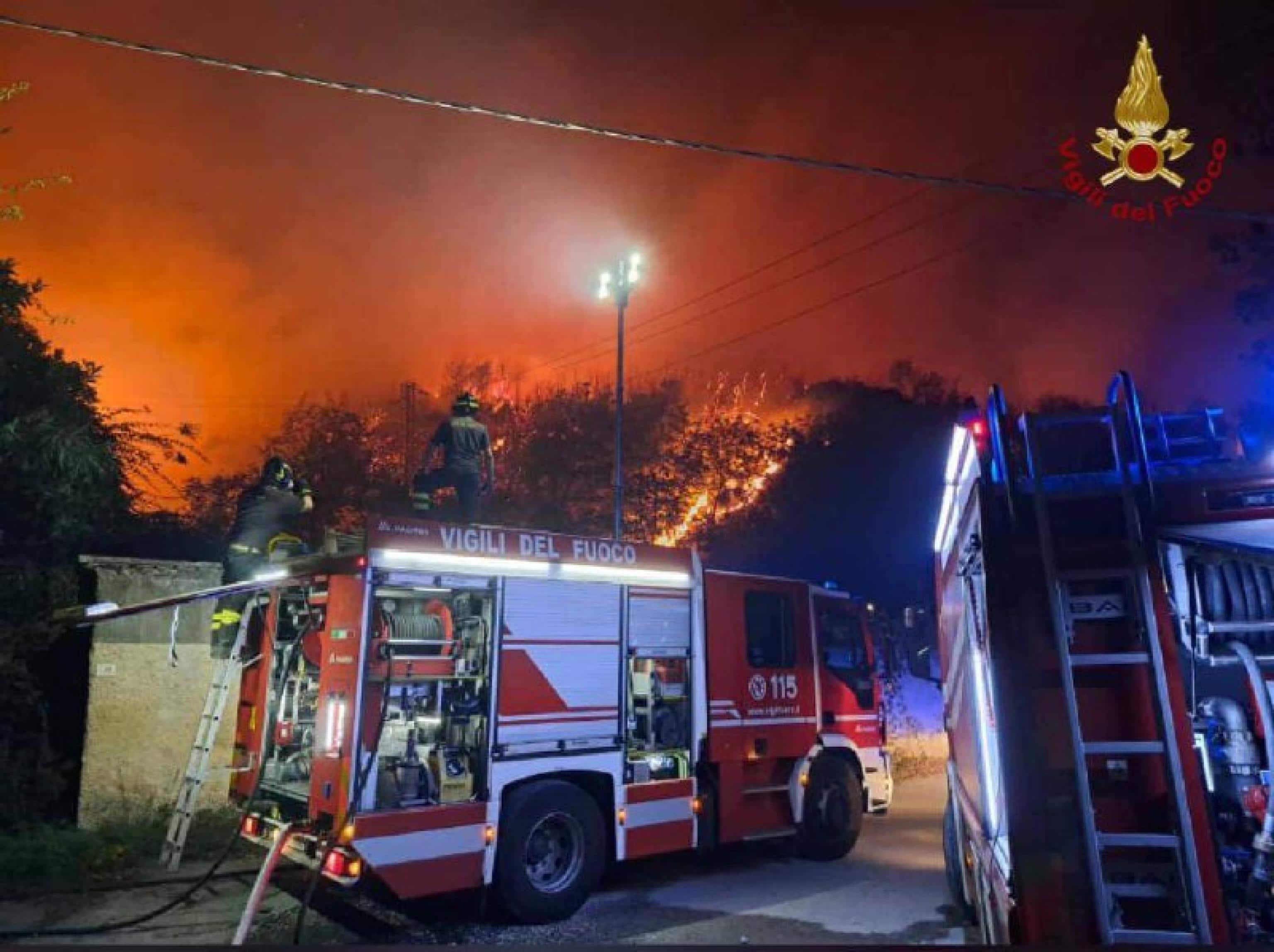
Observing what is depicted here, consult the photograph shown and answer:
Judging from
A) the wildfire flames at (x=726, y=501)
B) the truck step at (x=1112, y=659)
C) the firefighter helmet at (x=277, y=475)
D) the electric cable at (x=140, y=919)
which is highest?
the wildfire flames at (x=726, y=501)

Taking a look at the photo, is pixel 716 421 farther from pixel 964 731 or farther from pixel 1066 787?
pixel 1066 787

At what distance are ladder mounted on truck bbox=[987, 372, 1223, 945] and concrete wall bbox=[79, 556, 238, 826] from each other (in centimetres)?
754

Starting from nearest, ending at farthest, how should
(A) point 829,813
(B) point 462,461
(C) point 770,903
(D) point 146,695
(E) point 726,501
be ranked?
(C) point 770,903 < (B) point 462,461 < (D) point 146,695 < (A) point 829,813 < (E) point 726,501

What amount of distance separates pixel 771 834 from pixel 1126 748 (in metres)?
5.67

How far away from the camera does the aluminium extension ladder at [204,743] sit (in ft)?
23.4

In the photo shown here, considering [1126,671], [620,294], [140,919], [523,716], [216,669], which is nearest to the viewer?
[1126,671]

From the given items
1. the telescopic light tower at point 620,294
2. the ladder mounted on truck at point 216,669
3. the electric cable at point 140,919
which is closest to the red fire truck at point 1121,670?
the ladder mounted on truck at point 216,669

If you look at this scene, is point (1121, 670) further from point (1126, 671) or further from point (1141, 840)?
point (1141, 840)

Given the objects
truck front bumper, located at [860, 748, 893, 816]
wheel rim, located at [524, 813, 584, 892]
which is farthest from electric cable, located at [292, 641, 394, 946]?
truck front bumper, located at [860, 748, 893, 816]

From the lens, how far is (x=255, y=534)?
7945mm

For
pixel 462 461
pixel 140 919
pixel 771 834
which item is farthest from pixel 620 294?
pixel 140 919

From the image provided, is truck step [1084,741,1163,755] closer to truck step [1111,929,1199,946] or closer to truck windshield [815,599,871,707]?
truck step [1111,929,1199,946]

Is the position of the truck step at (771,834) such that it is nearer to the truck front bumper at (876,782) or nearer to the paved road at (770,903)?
the paved road at (770,903)

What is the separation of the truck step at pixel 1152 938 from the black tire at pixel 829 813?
5.75 metres
